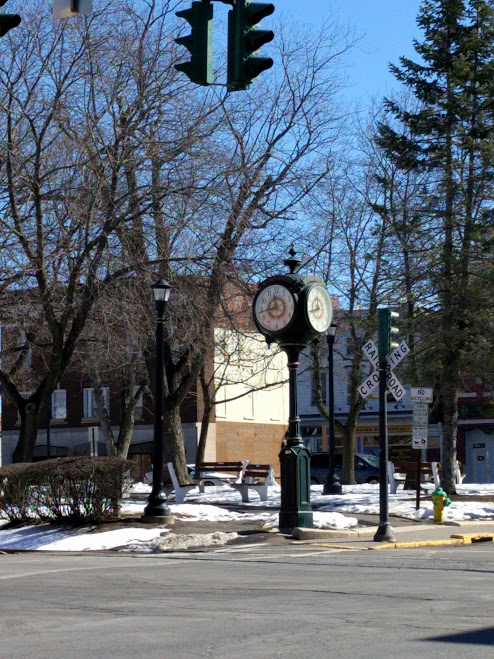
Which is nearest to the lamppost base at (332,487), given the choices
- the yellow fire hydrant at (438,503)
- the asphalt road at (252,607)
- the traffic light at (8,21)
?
the yellow fire hydrant at (438,503)

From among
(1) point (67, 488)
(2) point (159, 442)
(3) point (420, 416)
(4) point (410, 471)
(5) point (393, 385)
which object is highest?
(5) point (393, 385)

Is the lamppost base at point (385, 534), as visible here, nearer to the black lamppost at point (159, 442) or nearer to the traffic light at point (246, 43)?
the black lamppost at point (159, 442)

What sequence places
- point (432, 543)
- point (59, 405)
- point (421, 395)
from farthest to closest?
1. point (59, 405)
2. point (421, 395)
3. point (432, 543)

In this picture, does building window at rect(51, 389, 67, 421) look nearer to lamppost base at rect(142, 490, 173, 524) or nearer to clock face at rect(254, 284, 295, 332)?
lamppost base at rect(142, 490, 173, 524)

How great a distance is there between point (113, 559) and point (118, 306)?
7737mm

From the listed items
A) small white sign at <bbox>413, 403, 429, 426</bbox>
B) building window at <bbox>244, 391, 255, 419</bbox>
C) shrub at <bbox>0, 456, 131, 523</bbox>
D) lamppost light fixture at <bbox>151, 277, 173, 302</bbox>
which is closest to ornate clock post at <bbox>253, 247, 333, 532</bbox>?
lamppost light fixture at <bbox>151, 277, 173, 302</bbox>

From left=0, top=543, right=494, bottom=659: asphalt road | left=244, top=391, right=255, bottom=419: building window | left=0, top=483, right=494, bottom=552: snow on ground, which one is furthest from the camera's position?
left=244, top=391, right=255, bottom=419: building window

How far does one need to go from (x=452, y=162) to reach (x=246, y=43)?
825 inches

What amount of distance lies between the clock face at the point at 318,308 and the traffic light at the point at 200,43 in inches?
407

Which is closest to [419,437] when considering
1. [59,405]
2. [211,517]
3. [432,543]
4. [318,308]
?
[432,543]

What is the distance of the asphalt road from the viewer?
746 centimetres

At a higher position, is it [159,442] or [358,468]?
[159,442]

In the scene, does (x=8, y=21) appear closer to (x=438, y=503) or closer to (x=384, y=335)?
(x=384, y=335)

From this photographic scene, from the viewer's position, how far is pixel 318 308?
66.3 feet
